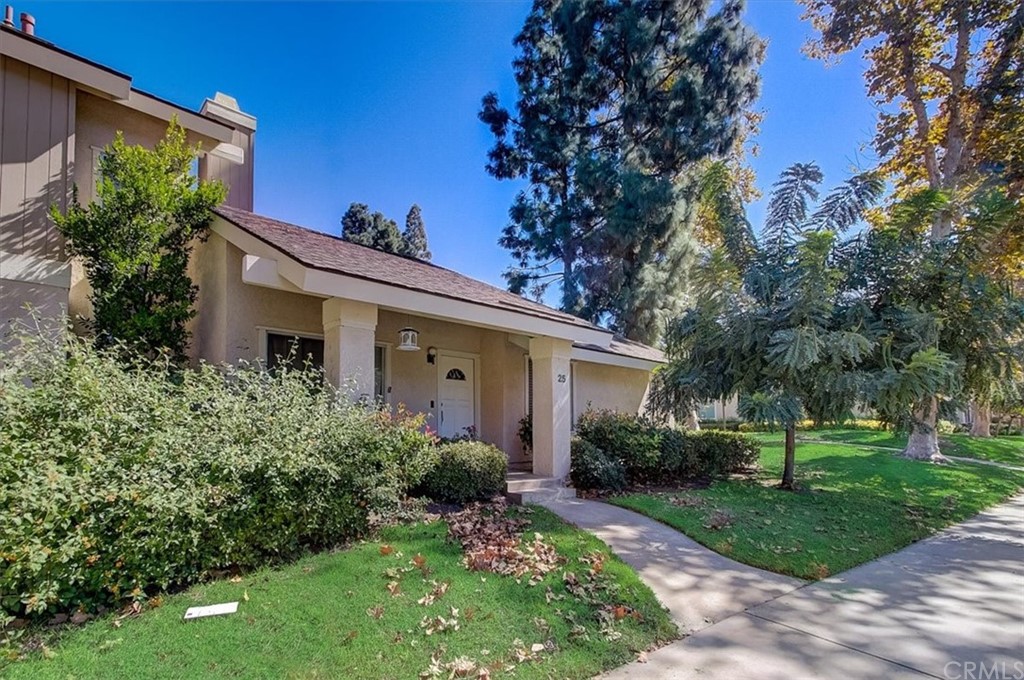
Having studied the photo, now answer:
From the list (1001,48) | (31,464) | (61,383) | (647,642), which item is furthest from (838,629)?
(1001,48)

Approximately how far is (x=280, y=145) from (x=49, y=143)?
637 cm

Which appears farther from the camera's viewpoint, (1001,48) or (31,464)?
(1001,48)

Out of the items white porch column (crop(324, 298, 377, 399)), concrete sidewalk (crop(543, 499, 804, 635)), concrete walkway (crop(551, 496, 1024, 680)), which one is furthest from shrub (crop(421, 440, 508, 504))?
concrete walkway (crop(551, 496, 1024, 680))

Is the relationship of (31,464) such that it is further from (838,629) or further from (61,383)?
(838,629)

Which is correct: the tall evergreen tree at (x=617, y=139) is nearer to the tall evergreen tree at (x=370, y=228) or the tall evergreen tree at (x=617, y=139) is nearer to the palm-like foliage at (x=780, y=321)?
the palm-like foliage at (x=780, y=321)

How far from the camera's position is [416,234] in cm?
3641

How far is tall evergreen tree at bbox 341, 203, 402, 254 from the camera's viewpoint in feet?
112

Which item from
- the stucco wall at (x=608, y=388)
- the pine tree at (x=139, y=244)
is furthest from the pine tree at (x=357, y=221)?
the pine tree at (x=139, y=244)

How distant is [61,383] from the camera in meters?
5.11

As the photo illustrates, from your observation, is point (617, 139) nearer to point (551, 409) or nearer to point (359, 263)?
point (551, 409)

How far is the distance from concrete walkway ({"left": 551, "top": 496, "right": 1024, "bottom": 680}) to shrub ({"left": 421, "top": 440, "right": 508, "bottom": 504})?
264 cm

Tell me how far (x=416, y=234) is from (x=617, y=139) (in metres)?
17.1

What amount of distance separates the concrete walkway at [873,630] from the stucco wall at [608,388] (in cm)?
718

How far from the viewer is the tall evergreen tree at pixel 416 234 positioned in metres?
35.8
